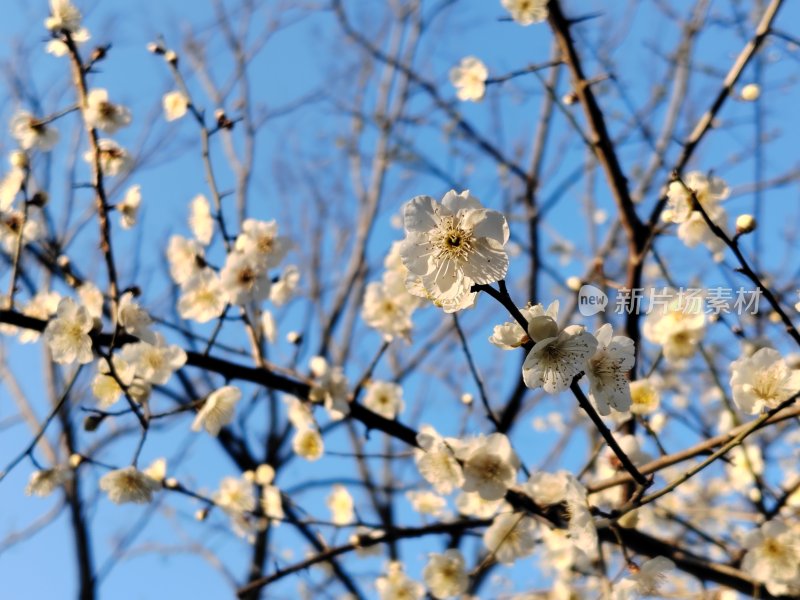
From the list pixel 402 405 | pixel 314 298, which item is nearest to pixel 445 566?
pixel 402 405

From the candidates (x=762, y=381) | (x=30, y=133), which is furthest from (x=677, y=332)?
(x=30, y=133)

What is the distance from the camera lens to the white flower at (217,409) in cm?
187

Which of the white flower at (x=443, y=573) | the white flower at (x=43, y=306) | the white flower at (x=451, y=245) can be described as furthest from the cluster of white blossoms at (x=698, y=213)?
the white flower at (x=43, y=306)

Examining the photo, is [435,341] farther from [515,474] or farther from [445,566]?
[515,474]

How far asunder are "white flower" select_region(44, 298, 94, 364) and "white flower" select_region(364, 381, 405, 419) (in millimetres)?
1111

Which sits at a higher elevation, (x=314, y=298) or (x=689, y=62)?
(x=689, y=62)

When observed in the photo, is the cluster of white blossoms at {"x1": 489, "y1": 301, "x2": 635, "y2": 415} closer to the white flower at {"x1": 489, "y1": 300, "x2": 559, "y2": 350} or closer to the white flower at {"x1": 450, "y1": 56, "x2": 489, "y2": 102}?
the white flower at {"x1": 489, "y1": 300, "x2": 559, "y2": 350}

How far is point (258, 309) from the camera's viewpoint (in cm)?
212

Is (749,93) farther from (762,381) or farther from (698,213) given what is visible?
(762,381)

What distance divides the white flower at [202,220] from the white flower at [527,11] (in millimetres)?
1282

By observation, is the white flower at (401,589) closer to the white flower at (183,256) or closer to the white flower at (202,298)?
the white flower at (202,298)

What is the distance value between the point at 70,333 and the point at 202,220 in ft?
2.65

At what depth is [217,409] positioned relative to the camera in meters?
1.93

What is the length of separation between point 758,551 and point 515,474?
2.57 feet
